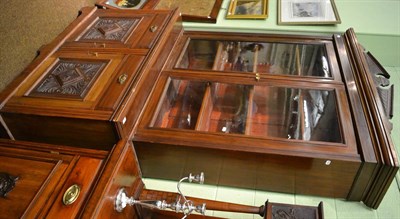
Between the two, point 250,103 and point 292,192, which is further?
point 250,103

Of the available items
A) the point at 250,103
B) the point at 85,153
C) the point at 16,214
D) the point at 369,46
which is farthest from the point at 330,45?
the point at 16,214

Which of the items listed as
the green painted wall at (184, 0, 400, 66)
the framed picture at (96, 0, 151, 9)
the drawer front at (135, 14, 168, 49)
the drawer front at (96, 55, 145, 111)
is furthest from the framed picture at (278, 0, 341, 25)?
the drawer front at (96, 55, 145, 111)

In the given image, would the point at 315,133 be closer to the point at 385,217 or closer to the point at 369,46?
the point at 385,217

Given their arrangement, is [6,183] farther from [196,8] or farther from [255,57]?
[196,8]

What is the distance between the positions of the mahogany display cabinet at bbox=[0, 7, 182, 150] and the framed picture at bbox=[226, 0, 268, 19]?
1.85 ft

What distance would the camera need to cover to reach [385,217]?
0.86 metres

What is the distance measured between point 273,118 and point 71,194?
801mm

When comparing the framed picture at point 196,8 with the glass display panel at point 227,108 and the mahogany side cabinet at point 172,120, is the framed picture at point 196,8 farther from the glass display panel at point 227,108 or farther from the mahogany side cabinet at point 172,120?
the glass display panel at point 227,108

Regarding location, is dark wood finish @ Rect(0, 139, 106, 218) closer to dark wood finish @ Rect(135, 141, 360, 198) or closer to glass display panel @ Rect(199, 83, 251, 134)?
dark wood finish @ Rect(135, 141, 360, 198)

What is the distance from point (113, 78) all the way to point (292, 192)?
27.2 inches

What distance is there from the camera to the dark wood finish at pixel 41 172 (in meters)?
0.66

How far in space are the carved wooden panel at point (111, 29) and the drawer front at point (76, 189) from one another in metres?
0.52

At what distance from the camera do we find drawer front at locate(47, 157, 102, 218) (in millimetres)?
652

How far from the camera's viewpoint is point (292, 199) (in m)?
0.93
